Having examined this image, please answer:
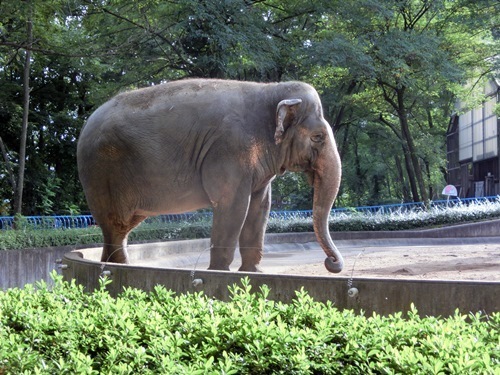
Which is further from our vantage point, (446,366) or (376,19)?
(376,19)

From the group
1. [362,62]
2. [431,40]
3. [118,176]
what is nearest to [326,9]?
[362,62]

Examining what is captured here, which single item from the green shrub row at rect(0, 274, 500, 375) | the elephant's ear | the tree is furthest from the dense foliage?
the green shrub row at rect(0, 274, 500, 375)

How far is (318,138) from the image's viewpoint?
841 cm

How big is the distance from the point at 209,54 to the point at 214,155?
13502 mm

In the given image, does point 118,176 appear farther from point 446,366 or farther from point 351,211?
point 351,211

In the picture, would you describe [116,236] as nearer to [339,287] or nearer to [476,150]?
[339,287]

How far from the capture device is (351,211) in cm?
2567

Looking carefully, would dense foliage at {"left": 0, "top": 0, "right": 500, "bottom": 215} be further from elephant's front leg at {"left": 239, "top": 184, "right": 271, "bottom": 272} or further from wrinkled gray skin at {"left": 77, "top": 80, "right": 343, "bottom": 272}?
elephant's front leg at {"left": 239, "top": 184, "right": 271, "bottom": 272}

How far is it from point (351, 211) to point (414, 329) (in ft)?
72.1

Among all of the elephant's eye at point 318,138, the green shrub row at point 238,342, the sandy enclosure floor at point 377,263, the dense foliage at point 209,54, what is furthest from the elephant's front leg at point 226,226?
the dense foliage at point 209,54

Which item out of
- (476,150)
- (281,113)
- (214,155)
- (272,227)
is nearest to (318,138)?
(281,113)

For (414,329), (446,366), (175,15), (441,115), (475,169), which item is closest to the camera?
(446,366)

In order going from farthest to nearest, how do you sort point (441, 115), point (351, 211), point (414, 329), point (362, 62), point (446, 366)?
point (441, 115) → point (351, 211) → point (362, 62) → point (414, 329) → point (446, 366)

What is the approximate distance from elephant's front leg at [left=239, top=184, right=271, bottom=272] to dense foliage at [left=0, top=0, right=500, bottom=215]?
7166 millimetres
